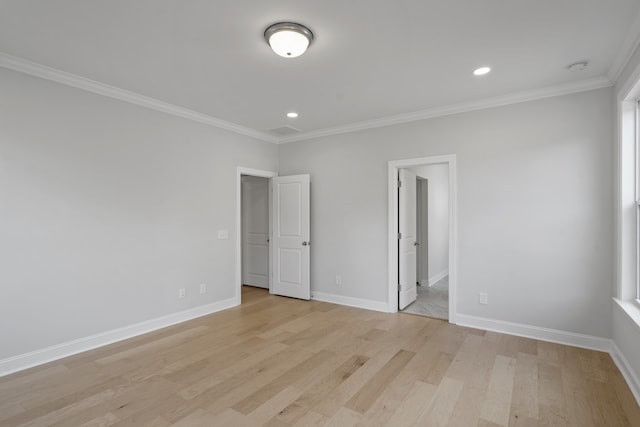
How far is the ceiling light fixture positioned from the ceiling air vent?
8.33 feet

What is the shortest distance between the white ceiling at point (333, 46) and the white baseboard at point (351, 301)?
278cm

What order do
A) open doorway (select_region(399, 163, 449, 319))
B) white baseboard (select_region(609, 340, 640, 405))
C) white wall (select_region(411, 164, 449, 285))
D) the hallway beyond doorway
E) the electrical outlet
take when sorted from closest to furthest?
white baseboard (select_region(609, 340, 640, 405)) < the electrical outlet < the hallway beyond doorway < open doorway (select_region(399, 163, 449, 319)) < white wall (select_region(411, 164, 449, 285))

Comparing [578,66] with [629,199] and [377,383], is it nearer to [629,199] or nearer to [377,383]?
[629,199]

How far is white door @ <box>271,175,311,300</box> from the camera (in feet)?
17.2

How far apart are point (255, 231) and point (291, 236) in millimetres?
1293

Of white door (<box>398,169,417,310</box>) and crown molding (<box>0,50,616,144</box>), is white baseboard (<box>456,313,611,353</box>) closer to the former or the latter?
white door (<box>398,169,417,310</box>)

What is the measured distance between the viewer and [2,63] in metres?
2.79

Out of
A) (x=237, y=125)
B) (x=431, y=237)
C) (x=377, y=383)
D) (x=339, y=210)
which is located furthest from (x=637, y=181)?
(x=237, y=125)

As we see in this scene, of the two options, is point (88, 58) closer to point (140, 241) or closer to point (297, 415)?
point (140, 241)

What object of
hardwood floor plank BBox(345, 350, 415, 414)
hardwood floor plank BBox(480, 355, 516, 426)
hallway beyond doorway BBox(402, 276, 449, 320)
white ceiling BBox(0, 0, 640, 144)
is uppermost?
white ceiling BBox(0, 0, 640, 144)

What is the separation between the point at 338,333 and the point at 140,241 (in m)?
2.55

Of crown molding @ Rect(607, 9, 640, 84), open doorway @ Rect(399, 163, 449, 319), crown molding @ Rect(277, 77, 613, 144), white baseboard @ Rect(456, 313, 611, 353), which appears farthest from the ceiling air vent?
crown molding @ Rect(607, 9, 640, 84)

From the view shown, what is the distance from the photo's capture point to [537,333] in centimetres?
355

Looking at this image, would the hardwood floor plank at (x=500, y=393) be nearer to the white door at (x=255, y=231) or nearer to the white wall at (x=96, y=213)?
the white wall at (x=96, y=213)
